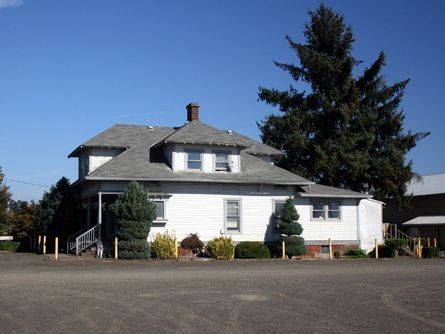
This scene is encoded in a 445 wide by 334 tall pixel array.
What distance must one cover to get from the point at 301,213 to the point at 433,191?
2371cm

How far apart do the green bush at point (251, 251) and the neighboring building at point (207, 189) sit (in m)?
1.97

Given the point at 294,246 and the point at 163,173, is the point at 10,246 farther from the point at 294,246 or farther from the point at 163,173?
the point at 294,246

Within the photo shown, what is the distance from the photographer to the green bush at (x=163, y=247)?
100 feet

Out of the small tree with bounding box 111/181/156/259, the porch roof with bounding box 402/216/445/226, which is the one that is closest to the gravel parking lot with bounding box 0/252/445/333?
the small tree with bounding box 111/181/156/259

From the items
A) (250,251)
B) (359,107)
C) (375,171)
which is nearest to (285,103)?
(359,107)

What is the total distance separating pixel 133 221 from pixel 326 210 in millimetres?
12812

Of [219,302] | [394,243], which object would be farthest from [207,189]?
[219,302]

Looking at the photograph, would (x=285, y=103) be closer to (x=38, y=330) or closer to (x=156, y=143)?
(x=156, y=143)

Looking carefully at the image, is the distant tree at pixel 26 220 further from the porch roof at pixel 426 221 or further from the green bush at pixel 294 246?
the porch roof at pixel 426 221

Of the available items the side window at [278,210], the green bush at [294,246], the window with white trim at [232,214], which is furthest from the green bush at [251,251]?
the side window at [278,210]

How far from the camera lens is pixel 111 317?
37.4ft

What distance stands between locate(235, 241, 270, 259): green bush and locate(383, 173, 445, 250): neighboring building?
80.2 feet

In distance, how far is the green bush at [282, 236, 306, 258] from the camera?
1325 inches

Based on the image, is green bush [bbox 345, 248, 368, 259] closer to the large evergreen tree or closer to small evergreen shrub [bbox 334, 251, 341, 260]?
small evergreen shrub [bbox 334, 251, 341, 260]
